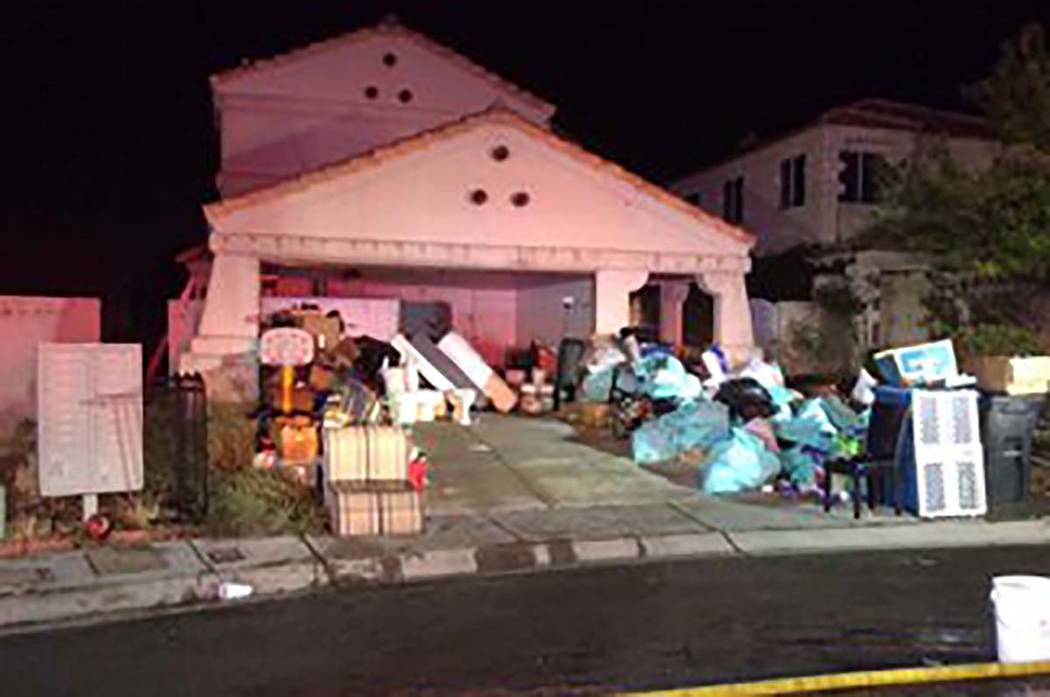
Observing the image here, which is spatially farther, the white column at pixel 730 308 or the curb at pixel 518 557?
the white column at pixel 730 308

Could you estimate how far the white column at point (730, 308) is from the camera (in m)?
19.3

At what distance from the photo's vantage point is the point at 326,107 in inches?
922

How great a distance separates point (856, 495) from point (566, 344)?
888 cm

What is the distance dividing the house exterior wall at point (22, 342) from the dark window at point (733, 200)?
1834 centimetres

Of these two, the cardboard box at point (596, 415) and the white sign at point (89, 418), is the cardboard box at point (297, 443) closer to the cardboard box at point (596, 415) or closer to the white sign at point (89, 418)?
the white sign at point (89, 418)

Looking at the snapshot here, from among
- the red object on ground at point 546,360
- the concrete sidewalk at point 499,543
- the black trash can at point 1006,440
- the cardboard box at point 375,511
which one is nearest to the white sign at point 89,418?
the concrete sidewalk at point 499,543

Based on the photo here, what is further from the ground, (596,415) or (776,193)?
(776,193)

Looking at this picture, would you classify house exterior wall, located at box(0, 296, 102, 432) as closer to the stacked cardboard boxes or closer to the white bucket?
the stacked cardboard boxes

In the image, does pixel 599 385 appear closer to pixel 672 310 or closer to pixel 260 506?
pixel 672 310

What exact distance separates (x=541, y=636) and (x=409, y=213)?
38.3 ft

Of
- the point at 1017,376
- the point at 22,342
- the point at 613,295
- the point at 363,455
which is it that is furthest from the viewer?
the point at 613,295

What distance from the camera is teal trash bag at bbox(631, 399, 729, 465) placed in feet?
42.8

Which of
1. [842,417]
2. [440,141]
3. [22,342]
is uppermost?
[440,141]

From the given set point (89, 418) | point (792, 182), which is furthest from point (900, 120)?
point (89, 418)
